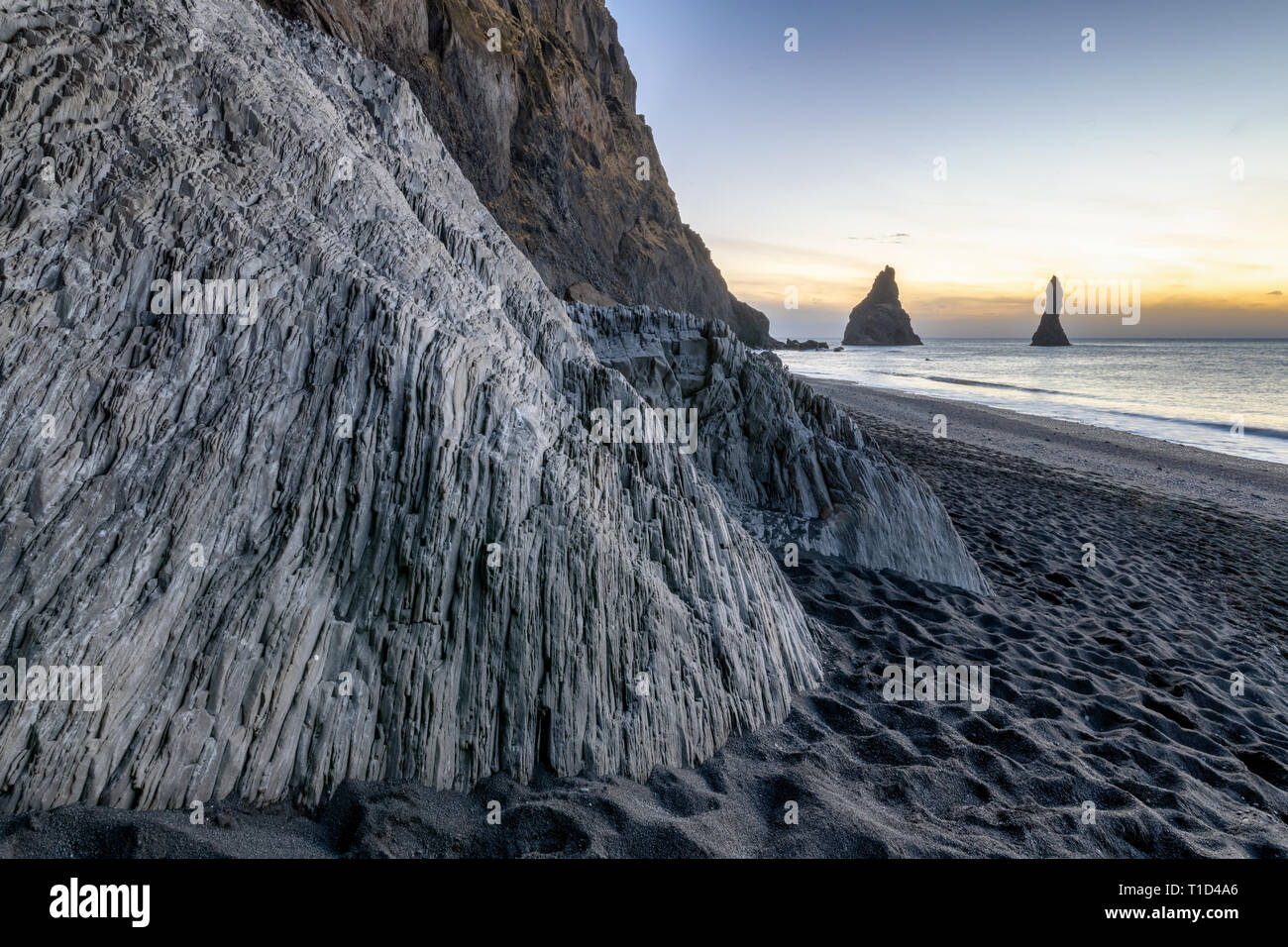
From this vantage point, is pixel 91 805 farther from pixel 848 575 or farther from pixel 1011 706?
pixel 848 575

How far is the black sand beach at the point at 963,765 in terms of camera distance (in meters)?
2.65

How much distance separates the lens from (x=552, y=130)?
48.4 m

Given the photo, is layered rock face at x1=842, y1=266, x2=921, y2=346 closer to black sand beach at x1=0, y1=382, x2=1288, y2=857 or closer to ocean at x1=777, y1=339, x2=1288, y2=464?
ocean at x1=777, y1=339, x2=1288, y2=464

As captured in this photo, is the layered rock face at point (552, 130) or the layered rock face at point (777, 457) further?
the layered rock face at point (552, 130)

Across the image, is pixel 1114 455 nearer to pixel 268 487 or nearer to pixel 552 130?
pixel 268 487

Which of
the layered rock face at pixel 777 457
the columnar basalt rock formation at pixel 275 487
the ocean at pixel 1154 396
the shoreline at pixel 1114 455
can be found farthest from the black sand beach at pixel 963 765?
the ocean at pixel 1154 396

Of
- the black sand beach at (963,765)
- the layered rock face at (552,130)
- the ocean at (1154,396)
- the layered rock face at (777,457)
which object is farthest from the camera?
the layered rock face at (552,130)

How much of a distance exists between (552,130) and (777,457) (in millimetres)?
48823

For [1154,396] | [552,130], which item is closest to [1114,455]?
[1154,396]

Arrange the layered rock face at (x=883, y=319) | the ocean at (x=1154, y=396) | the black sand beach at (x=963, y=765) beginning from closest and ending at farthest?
1. the black sand beach at (x=963, y=765)
2. the ocean at (x=1154, y=396)
3. the layered rock face at (x=883, y=319)

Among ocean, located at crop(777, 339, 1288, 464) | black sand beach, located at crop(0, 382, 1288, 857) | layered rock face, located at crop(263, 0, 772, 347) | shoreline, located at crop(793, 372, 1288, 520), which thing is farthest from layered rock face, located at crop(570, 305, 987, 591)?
ocean, located at crop(777, 339, 1288, 464)

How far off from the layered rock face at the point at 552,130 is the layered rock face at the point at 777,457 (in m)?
A: 16.8

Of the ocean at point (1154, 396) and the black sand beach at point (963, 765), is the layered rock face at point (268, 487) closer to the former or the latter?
the black sand beach at point (963, 765)

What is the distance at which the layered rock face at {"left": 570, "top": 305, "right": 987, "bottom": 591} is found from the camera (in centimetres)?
693
